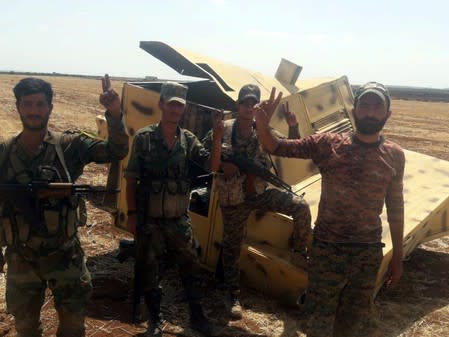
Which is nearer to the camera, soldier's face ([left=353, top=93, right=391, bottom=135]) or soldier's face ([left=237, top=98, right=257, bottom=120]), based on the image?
soldier's face ([left=353, top=93, right=391, bottom=135])

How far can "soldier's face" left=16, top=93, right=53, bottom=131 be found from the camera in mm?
2902

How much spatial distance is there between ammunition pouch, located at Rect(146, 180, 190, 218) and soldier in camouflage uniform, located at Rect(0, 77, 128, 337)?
915 mm

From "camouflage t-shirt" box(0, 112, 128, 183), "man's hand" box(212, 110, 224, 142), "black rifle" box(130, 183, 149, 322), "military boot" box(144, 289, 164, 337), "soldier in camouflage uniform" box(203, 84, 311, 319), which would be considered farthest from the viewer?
"soldier in camouflage uniform" box(203, 84, 311, 319)

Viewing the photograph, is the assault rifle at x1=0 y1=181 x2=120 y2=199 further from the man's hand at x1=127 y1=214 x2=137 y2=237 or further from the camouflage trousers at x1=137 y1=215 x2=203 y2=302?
the camouflage trousers at x1=137 y1=215 x2=203 y2=302

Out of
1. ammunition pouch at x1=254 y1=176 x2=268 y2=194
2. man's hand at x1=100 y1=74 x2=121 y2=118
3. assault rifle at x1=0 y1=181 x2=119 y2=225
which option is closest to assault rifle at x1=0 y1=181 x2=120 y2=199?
assault rifle at x1=0 y1=181 x2=119 y2=225

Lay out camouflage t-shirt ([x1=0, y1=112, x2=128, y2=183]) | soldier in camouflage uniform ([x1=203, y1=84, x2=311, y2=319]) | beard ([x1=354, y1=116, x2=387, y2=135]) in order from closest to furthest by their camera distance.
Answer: camouflage t-shirt ([x1=0, y1=112, x2=128, y2=183]) < beard ([x1=354, y1=116, x2=387, y2=135]) < soldier in camouflage uniform ([x1=203, y1=84, x2=311, y2=319])

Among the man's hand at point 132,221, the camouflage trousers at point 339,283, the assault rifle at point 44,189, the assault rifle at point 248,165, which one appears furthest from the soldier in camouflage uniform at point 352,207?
the man's hand at point 132,221

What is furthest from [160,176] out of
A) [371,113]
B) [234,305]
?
[371,113]

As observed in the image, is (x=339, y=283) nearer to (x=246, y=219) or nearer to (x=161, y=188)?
(x=246, y=219)

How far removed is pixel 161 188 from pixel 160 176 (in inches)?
3.9

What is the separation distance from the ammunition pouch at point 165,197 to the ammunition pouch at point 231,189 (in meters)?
0.50

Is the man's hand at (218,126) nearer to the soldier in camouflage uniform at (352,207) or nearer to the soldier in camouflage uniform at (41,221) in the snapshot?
the soldier in camouflage uniform at (352,207)

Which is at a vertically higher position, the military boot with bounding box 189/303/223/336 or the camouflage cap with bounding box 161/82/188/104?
the camouflage cap with bounding box 161/82/188/104

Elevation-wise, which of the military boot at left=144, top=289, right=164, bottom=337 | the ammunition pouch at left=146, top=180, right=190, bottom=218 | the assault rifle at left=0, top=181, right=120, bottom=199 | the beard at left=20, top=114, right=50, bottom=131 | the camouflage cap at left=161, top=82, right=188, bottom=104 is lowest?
the military boot at left=144, top=289, right=164, bottom=337
